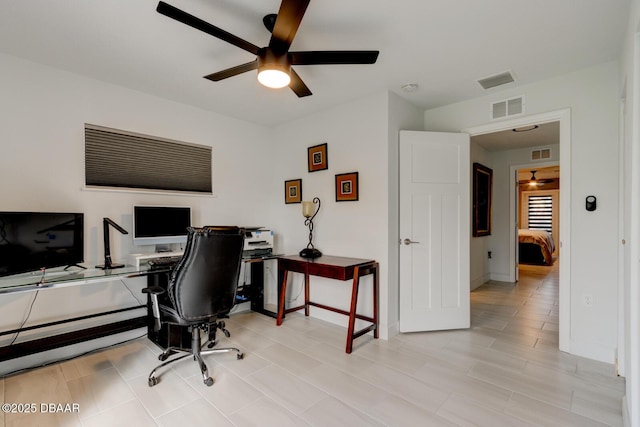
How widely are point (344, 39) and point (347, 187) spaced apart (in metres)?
1.51

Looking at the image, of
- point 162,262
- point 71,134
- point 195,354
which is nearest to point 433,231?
point 195,354

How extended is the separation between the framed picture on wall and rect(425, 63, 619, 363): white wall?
230 cm

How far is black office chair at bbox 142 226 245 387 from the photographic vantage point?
7.06 ft

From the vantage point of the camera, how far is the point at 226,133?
3.79 metres

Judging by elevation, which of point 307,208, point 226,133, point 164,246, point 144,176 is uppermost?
point 226,133

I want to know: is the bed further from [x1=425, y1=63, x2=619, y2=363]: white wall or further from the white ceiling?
the white ceiling

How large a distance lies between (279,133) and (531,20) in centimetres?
295

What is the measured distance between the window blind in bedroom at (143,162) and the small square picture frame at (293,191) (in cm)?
95

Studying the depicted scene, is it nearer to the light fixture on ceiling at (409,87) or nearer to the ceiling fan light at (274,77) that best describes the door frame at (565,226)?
the light fixture on ceiling at (409,87)

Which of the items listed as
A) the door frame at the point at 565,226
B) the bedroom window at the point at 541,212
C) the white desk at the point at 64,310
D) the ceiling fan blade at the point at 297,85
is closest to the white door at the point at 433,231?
the door frame at the point at 565,226

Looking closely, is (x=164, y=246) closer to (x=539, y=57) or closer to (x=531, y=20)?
(x=531, y=20)

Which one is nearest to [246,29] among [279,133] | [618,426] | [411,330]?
[279,133]

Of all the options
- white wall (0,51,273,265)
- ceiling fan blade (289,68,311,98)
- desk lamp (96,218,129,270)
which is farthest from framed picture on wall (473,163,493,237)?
desk lamp (96,218,129,270)

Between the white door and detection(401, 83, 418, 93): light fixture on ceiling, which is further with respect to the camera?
the white door
